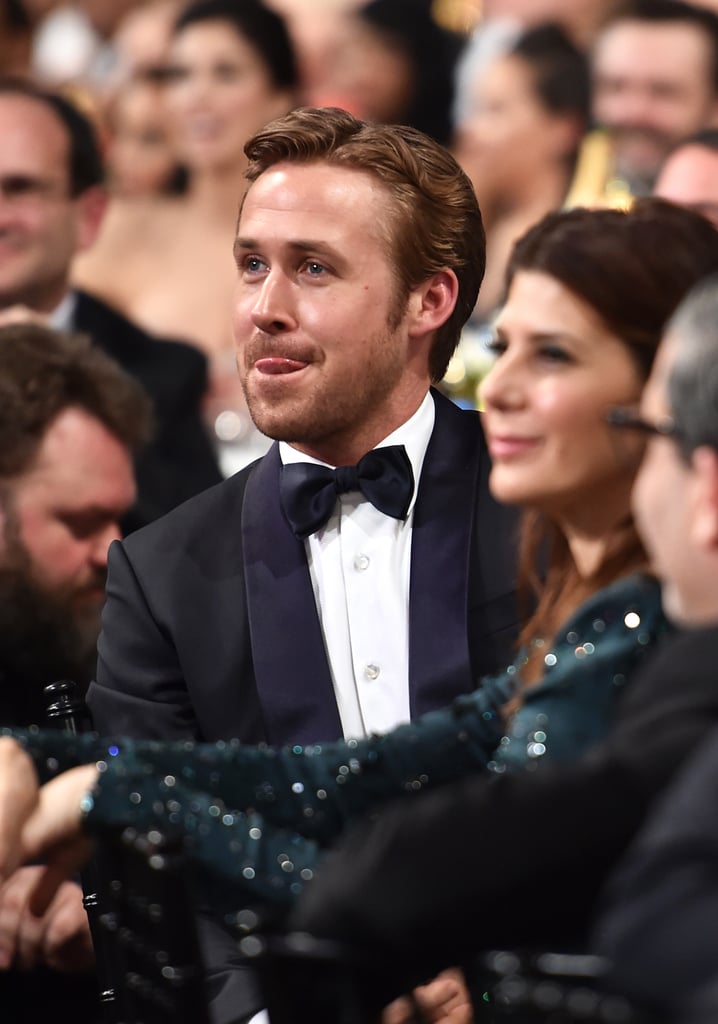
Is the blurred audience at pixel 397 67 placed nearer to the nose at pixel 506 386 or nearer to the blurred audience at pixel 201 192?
the blurred audience at pixel 201 192

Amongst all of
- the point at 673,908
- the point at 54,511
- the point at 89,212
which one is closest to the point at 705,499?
the point at 673,908

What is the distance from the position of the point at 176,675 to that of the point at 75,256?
3.12 m

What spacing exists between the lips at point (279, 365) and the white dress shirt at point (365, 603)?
13cm

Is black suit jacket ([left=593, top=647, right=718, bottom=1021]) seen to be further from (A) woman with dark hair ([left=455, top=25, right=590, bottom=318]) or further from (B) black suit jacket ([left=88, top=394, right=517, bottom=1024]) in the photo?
(A) woman with dark hair ([left=455, top=25, right=590, bottom=318])

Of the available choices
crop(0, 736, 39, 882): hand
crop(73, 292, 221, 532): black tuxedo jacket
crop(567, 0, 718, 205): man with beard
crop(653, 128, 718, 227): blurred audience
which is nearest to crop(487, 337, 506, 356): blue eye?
crop(0, 736, 39, 882): hand

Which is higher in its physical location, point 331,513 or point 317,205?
point 317,205

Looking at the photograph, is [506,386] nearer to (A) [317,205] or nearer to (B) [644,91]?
(A) [317,205]

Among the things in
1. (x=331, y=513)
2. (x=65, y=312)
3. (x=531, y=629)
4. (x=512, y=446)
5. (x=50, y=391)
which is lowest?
(x=531, y=629)

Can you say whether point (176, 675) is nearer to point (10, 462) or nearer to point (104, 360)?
point (10, 462)

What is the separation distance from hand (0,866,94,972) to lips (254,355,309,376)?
0.83 metres

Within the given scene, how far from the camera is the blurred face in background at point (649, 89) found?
484 cm

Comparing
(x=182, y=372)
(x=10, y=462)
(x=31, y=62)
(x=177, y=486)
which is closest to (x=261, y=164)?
(x=10, y=462)

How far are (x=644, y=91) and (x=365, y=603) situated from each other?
3122 mm

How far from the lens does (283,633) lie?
7.30 ft
